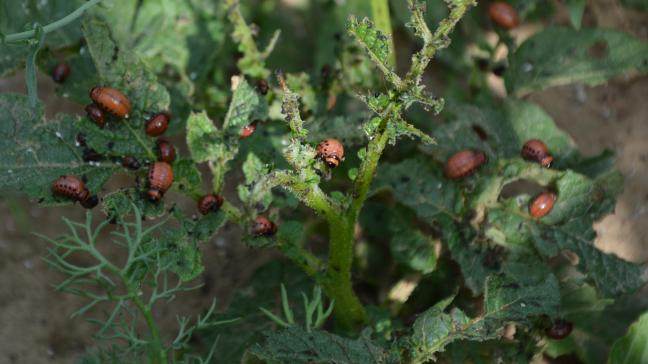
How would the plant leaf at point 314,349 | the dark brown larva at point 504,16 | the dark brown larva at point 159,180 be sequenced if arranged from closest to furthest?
the plant leaf at point 314,349 → the dark brown larva at point 159,180 → the dark brown larva at point 504,16

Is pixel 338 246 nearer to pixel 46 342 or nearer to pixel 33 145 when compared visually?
pixel 33 145

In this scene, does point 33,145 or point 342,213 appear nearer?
point 342,213

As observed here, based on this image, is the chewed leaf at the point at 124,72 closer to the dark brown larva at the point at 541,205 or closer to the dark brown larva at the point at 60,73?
the dark brown larva at the point at 60,73

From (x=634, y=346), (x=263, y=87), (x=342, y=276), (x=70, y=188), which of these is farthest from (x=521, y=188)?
(x=70, y=188)

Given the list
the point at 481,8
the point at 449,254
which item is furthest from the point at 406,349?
the point at 481,8

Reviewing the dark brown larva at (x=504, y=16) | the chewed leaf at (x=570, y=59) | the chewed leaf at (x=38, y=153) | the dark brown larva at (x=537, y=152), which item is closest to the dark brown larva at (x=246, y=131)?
the chewed leaf at (x=38, y=153)

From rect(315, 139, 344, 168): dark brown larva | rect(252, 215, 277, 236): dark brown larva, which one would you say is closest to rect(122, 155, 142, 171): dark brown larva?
rect(252, 215, 277, 236): dark brown larva
